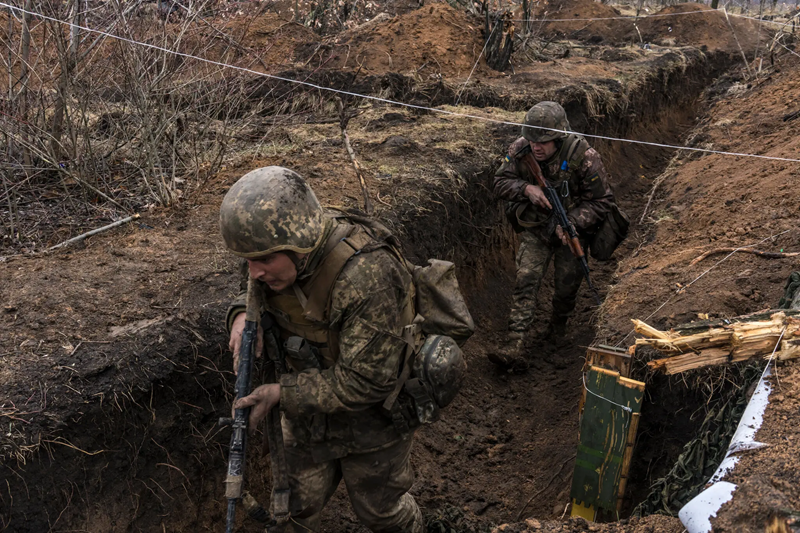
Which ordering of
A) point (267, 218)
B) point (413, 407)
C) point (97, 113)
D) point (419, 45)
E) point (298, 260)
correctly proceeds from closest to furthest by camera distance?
1. point (267, 218)
2. point (298, 260)
3. point (413, 407)
4. point (97, 113)
5. point (419, 45)

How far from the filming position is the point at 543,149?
215 inches

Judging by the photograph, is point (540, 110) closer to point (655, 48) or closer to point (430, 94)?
point (430, 94)

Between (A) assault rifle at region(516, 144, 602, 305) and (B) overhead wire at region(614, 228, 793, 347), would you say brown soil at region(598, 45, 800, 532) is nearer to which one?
(B) overhead wire at region(614, 228, 793, 347)

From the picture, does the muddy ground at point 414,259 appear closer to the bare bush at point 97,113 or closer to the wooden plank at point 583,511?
the wooden plank at point 583,511

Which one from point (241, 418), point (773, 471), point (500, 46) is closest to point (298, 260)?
point (241, 418)

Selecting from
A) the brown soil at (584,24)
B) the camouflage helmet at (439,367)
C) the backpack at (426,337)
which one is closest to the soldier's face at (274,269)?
the backpack at (426,337)

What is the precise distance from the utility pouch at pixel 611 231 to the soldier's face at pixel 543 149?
73cm

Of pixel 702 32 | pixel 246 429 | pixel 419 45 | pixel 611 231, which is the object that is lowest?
pixel 611 231

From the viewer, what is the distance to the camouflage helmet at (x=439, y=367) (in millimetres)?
2857

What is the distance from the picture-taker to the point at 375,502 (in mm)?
3141

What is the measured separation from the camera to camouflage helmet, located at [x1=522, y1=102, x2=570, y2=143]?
17.7ft

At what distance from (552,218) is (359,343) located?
137 inches

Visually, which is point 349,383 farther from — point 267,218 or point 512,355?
point 512,355

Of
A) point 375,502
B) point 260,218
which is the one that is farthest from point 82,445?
point 260,218
